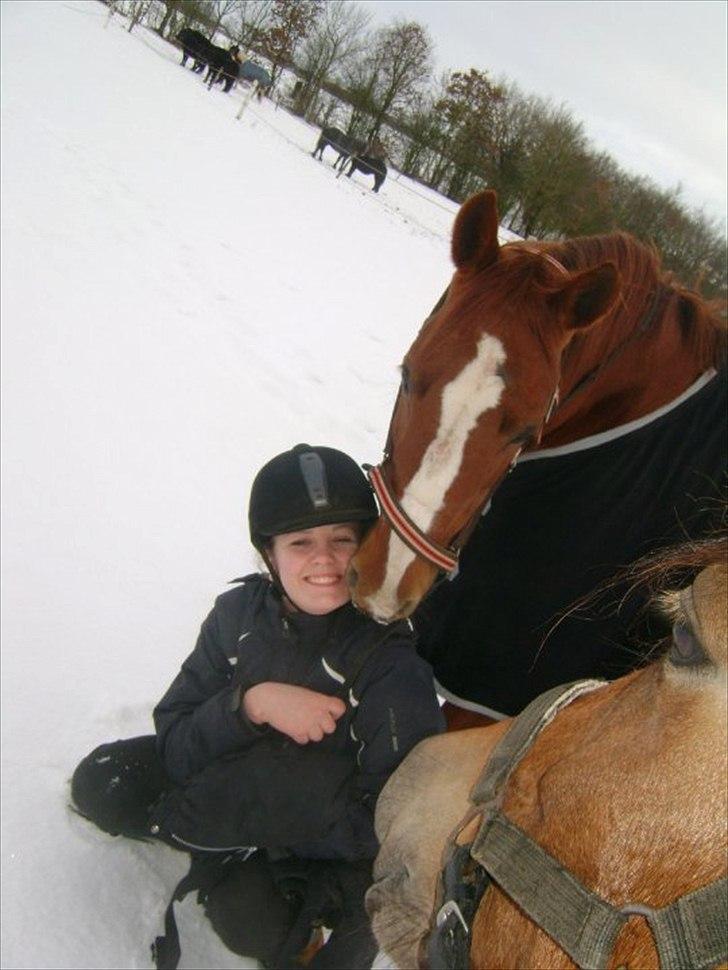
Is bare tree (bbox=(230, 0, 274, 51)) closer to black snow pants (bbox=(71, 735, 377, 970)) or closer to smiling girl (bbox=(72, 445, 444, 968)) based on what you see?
smiling girl (bbox=(72, 445, 444, 968))

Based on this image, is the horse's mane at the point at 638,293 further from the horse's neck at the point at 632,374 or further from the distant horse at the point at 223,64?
the distant horse at the point at 223,64

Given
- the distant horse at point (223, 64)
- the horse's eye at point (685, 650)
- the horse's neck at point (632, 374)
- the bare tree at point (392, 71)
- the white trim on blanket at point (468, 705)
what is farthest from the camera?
the bare tree at point (392, 71)

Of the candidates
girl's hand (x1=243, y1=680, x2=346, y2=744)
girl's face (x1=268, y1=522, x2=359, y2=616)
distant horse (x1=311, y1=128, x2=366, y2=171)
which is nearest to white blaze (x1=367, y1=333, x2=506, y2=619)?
girl's face (x1=268, y1=522, x2=359, y2=616)

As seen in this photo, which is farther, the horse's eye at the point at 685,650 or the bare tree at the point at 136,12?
the bare tree at the point at 136,12

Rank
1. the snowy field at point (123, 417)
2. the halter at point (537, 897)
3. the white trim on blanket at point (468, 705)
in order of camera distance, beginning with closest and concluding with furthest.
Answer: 1. the halter at point (537, 897)
2. the snowy field at point (123, 417)
3. the white trim on blanket at point (468, 705)

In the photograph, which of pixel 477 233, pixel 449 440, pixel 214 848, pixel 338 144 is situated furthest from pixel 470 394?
pixel 338 144

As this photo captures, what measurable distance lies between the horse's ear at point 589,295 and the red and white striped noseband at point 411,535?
0.55 metres

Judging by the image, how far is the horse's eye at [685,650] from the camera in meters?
0.79

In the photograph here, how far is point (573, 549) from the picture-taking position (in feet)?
5.43

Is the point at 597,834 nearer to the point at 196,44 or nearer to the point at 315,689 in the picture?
the point at 315,689

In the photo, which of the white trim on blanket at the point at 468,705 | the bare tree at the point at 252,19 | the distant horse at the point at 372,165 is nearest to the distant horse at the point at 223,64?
the distant horse at the point at 372,165

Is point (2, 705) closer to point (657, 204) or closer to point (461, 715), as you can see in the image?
point (461, 715)

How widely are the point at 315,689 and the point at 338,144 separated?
22.0 metres

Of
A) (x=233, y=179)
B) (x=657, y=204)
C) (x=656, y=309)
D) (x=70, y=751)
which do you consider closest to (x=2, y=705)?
(x=70, y=751)
